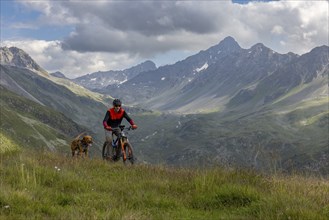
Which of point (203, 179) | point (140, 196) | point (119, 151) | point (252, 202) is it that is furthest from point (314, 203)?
point (119, 151)

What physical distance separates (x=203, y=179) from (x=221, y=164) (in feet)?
6.52

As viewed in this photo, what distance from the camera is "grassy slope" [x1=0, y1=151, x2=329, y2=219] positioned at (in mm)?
7648

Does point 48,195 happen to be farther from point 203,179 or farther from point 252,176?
point 252,176

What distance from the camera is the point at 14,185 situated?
30.6 feet

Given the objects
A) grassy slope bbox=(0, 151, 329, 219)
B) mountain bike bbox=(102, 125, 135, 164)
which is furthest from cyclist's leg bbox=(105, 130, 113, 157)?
grassy slope bbox=(0, 151, 329, 219)

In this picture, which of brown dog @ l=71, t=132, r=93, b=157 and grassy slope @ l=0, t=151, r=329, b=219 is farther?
brown dog @ l=71, t=132, r=93, b=157

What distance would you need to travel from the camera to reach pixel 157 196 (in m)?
9.41

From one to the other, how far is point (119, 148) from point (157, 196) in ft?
30.8

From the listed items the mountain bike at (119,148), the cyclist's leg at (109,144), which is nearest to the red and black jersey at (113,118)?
the mountain bike at (119,148)

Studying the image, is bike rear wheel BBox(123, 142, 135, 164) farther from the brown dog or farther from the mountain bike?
the brown dog

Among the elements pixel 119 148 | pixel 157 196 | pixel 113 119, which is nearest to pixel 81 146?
pixel 113 119

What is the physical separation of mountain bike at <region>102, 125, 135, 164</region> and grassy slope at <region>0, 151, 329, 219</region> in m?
6.20

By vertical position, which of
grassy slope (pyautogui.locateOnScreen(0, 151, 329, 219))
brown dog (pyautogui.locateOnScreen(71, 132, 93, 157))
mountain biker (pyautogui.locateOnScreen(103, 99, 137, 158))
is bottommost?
grassy slope (pyautogui.locateOnScreen(0, 151, 329, 219))

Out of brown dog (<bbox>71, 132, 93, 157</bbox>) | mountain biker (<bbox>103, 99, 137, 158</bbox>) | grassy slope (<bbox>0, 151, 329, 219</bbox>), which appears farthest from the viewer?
brown dog (<bbox>71, 132, 93, 157</bbox>)
